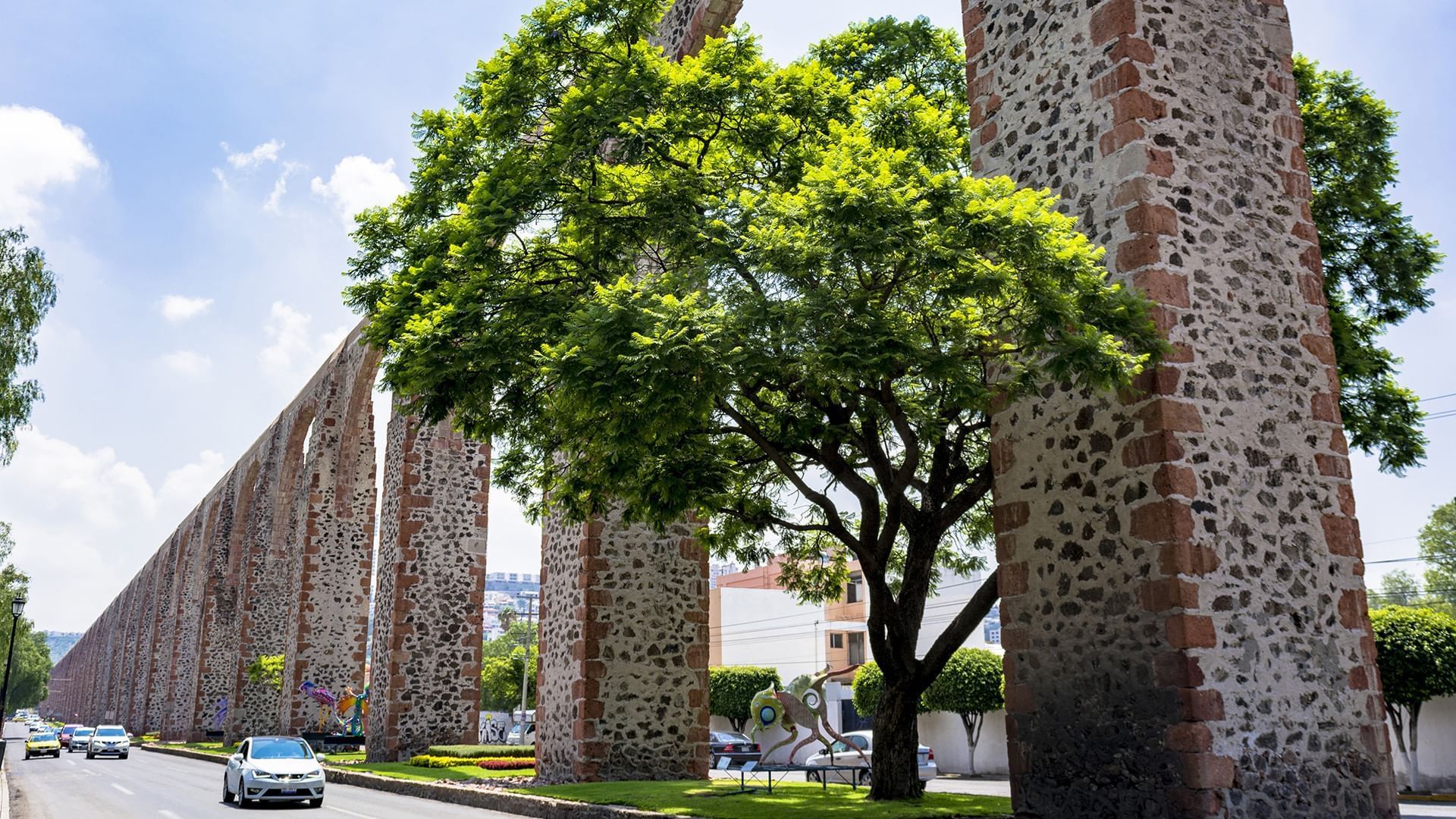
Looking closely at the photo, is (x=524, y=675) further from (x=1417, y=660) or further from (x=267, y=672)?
(x=1417, y=660)

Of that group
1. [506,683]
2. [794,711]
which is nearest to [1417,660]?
[794,711]

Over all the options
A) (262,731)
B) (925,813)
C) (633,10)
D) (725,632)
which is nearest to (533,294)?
(633,10)

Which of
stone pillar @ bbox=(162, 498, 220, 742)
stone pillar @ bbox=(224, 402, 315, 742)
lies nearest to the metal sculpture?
stone pillar @ bbox=(224, 402, 315, 742)

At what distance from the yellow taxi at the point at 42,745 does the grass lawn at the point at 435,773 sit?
26.6 meters

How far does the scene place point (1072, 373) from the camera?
941 centimetres

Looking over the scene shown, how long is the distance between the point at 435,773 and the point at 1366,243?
673 inches

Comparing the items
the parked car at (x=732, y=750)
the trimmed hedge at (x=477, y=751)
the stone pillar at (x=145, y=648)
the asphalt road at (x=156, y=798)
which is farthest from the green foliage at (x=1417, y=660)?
the stone pillar at (x=145, y=648)

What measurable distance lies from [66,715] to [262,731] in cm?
11673

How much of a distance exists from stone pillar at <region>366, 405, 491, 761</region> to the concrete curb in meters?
1.92

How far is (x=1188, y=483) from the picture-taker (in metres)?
8.43

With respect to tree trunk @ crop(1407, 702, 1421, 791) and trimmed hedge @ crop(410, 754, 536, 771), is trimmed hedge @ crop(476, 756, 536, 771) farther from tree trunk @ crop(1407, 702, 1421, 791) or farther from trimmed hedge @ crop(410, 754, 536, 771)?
tree trunk @ crop(1407, 702, 1421, 791)

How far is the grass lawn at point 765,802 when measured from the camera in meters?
10.7

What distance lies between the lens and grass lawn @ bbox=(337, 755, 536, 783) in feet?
60.3

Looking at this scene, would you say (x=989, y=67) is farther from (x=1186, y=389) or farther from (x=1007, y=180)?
(x=1186, y=389)
